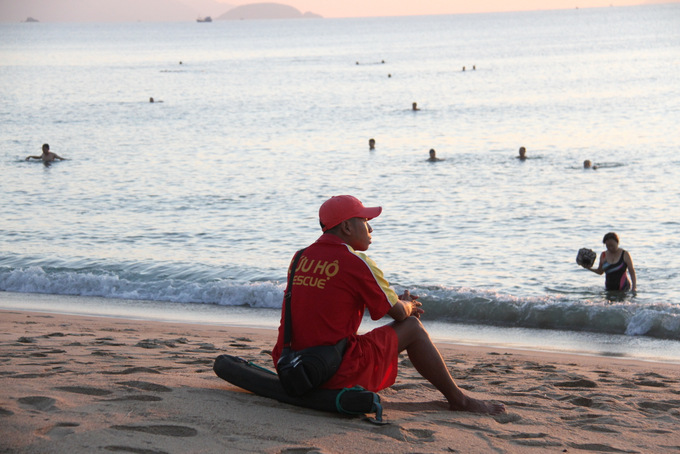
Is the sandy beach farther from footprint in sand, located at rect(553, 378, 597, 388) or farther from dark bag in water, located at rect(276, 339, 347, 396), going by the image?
dark bag in water, located at rect(276, 339, 347, 396)

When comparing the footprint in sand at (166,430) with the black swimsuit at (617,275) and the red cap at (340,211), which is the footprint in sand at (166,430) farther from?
the black swimsuit at (617,275)

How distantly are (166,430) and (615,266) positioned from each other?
8.56 metres

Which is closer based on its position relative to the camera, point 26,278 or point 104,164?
point 26,278

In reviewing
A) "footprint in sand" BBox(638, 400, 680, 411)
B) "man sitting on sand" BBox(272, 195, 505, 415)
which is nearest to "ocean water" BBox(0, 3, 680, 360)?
"footprint in sand" BBox(638, 400, 680, 411)

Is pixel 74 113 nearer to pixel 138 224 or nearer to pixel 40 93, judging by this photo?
pixel 40 93

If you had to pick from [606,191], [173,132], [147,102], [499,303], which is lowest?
[499,303]

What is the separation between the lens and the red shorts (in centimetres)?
453

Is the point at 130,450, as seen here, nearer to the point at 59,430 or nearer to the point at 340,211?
the point at 59,430

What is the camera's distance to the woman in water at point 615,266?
10891mm

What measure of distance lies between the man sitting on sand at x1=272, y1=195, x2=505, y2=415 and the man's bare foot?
0.88 feet

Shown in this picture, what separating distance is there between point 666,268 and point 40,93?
1891 inches

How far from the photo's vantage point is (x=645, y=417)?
16.0 ft

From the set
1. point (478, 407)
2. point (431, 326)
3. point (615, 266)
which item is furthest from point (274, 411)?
point (615, 266)

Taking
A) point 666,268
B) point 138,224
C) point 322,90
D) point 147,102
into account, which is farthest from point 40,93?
point 666,268
